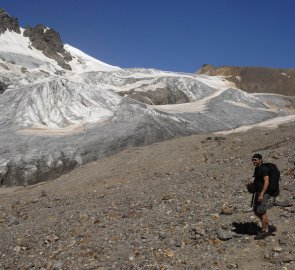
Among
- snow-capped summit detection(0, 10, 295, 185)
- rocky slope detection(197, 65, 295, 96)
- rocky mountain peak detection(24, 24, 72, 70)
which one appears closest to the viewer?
snow-capped summit detection(0, 10, 295, 185)

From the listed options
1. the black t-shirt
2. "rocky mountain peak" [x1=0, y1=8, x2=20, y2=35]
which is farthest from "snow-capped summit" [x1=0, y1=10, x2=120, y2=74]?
the black t-shirt

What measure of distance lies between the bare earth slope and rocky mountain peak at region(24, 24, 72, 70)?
75690mm

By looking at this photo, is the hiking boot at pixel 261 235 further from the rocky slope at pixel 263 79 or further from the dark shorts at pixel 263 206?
the rocky slope at pixel 263 79

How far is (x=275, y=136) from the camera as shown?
731 inches

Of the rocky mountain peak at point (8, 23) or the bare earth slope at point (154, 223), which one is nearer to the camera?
the bare earth slope at point (154, 223)

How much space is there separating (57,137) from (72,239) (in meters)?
14.7

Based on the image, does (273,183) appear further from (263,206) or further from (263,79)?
(263,79)

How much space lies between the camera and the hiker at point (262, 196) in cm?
809

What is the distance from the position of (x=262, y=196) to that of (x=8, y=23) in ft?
299

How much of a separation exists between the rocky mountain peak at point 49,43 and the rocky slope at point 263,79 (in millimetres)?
32636

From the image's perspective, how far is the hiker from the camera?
809 cm

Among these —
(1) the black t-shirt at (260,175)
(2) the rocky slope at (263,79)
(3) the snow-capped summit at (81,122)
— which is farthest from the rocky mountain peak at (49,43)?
(1) the black t-shirt at (260,175)

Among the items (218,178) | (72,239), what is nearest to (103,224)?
(72,239)

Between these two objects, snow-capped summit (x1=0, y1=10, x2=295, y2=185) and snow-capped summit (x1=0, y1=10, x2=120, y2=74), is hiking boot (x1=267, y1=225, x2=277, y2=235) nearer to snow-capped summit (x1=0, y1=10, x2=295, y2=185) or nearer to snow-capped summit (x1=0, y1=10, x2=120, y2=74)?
snow-capped summit (x1=0, y1=10, x2=295, y2=185)
